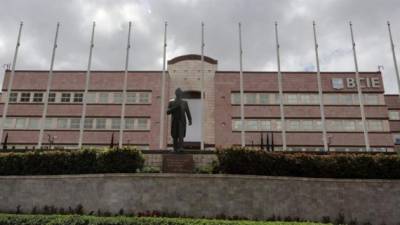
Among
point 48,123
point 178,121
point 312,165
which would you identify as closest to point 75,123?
point 48,123

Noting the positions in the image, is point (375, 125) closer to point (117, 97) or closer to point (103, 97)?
point (117, 97)

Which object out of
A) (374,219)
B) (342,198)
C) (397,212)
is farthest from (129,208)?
(397,212)

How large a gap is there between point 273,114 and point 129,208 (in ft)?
77.1

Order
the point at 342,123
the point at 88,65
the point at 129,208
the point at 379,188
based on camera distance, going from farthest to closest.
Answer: the point at 342,123 < the point at 88,65 < the point at 379,188 < the point at 129,208

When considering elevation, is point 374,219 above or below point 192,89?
below

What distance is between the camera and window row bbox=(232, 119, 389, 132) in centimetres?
3409

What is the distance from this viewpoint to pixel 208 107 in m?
35.2

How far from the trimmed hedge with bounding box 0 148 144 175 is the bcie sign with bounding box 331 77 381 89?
26.1 metres

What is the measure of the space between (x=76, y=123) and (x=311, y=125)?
22.1 m

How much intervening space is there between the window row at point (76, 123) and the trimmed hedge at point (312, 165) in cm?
2041

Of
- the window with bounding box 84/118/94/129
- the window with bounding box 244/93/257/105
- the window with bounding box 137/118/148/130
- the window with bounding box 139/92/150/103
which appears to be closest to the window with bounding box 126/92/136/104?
the window with bounding box 139/92/150/103

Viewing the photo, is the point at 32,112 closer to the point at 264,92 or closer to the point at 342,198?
the point at 264,92

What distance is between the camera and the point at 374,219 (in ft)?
45.1

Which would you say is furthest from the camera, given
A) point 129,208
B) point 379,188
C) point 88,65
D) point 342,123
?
point 342,123
